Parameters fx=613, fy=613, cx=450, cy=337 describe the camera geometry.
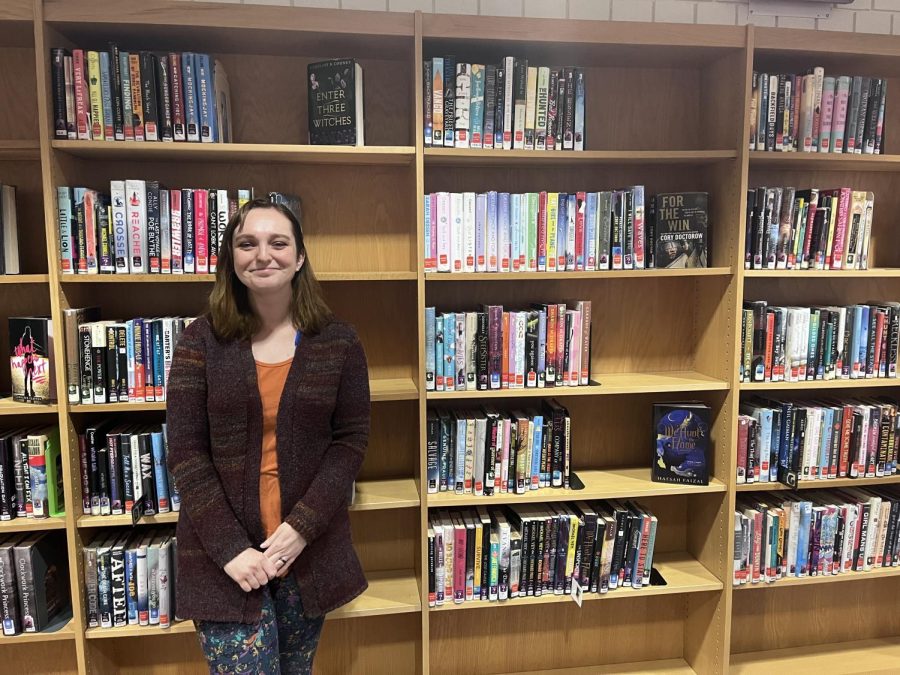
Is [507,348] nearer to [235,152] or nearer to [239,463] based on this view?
[239,463]

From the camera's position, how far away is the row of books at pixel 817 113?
6.40ft

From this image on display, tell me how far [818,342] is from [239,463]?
186 cm

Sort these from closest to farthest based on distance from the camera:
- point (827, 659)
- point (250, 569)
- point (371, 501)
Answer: point (250, 569)
point (371, 501)
point (827, 659)

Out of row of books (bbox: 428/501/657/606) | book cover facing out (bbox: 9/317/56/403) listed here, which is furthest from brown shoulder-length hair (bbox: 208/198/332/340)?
row of books (bbox: 428/501/657/606)

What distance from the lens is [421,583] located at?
196 centimetres

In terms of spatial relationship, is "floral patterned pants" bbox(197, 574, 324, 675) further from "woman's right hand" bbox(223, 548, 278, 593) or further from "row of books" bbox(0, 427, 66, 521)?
"row of books" bbox(0, 427, 66, 521)

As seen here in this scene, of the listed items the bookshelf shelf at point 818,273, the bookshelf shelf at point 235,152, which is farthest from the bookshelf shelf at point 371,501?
the bookshelf shelf at point 818,273

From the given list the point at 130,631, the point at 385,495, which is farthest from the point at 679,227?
the point at 130,631

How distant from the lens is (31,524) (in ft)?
5.81

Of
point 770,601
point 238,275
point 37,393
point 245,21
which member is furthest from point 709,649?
point 245,21

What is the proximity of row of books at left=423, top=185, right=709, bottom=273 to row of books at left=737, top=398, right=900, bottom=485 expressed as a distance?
59cm

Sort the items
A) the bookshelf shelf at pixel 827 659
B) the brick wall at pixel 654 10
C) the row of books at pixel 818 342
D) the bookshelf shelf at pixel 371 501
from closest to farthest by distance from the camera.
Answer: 1. the bookshelf shelf at pixel 371 501
2. the row of books at pixel 818 342
3. the brick wall at pixel 654 10
4. the bookshelf shelf at pixel 827 659

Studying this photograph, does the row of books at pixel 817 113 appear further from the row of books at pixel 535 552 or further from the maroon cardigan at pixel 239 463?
the maroon cardigan at pixel 239 463

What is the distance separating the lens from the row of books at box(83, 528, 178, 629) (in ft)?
6.03
